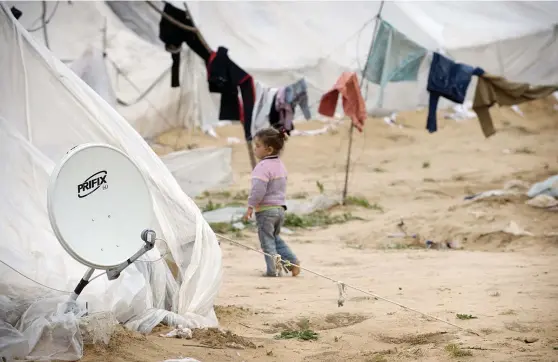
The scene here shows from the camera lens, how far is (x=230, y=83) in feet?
35.5

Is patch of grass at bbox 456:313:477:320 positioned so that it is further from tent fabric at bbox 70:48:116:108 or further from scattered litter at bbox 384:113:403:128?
scattered litter at bbox 384:113:403:128

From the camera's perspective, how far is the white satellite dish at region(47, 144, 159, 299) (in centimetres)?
389

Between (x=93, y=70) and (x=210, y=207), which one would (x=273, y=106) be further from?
(x=93, y=70)

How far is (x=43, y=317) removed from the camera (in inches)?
161

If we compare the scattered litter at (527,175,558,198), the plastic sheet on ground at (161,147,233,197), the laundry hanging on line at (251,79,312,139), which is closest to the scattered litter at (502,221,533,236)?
the scattered litter at (527,175,558,198)

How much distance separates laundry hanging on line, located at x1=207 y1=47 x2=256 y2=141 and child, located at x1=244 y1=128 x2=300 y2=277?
3687 millimetres

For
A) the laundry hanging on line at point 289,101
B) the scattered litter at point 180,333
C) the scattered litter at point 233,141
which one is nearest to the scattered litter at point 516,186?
the laundry hanging on line at point 289,101

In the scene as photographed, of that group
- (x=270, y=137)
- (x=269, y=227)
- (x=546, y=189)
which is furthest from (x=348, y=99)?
(x=269, y=227)

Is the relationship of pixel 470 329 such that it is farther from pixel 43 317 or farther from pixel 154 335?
pixel 43 317

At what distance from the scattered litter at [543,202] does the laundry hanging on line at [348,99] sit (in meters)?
2.23

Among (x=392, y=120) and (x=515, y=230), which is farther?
(x=392, y=120)

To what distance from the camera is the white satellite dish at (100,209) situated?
3895mm

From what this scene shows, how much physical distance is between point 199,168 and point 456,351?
24.6ft

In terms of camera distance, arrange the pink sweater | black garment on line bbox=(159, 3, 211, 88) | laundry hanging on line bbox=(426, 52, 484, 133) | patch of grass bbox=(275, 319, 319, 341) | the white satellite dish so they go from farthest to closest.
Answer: black garment on line bbox=(159, 3, 211, 88) → laundry hanging on line bbox=(426, 52, 484, 133) → the pink sweater → patch of grass bbox=(275, 319, 319, 341) → the white satellite dish
